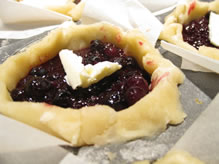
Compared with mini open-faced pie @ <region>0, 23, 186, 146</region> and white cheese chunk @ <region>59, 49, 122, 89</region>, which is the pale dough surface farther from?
white cheese chunk @ <region>59, 49, 122, 89</region>

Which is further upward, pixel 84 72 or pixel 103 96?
pixel 84 72

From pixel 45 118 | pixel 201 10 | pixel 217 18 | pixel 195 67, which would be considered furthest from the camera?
pixel 201 10

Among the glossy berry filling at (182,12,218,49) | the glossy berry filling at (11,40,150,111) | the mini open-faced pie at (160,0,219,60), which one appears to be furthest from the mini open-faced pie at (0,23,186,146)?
the glossy berry filling at (182,12,218,49)

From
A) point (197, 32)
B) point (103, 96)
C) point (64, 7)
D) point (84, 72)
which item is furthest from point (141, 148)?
point (64, 7)

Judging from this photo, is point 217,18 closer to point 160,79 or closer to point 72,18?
point 160,79

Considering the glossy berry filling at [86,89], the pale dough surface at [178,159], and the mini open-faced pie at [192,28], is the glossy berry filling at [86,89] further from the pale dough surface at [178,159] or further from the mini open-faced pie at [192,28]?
the mini open-faced pie at [192,28]

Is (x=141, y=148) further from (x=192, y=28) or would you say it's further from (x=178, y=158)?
(x=192, y=28)

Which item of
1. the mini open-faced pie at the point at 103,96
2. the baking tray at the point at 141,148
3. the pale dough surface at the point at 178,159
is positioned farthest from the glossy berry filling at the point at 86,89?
the pale dough surface at the point at 178,159

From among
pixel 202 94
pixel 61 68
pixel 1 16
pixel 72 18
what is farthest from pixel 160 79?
pixel 1 16
